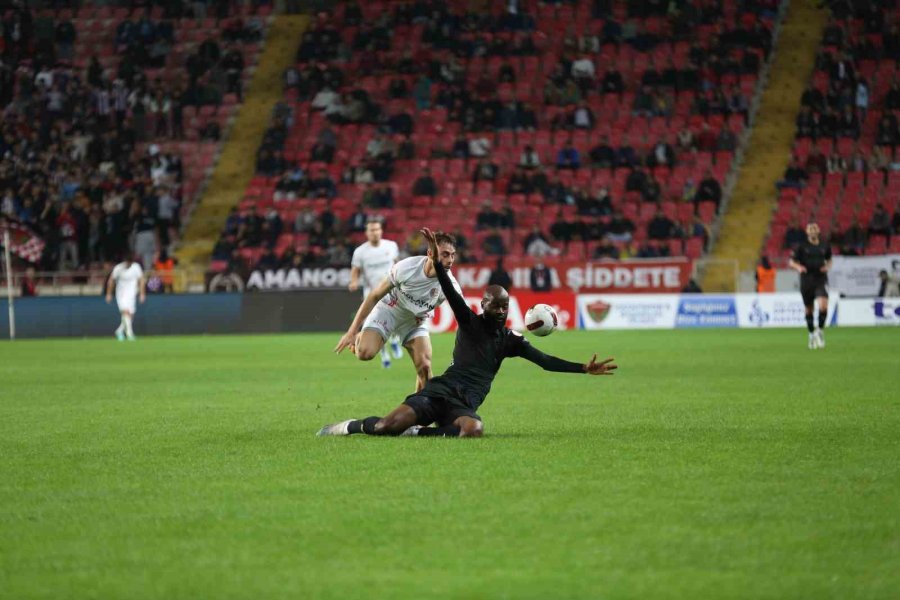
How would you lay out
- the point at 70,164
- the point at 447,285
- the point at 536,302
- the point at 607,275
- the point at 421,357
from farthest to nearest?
the point at 70,164 → the point at 607,275 → the point at 536,302 → the point at 421,357 → the point at 447,285

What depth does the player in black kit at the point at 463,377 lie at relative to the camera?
10.6 m

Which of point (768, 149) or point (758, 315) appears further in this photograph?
point (768, 149)

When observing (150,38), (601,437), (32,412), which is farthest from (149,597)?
(150,38)

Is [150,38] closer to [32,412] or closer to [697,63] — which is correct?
[697,63]

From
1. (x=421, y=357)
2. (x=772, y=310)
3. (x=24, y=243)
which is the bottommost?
(x=772, y=310)

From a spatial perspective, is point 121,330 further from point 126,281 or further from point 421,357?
point 421,357

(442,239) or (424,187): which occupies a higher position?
(442,239)

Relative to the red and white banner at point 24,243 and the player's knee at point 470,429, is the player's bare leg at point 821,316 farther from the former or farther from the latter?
the red and white banner at point 24,243

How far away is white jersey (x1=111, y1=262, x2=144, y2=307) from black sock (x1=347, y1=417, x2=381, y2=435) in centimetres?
2388

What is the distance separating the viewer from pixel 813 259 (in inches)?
1022

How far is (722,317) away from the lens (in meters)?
37.0

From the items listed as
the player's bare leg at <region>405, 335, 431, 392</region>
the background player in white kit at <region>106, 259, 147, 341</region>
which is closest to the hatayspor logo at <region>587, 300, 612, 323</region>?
the background player in white kit at <region>106, 259, 147, 341</region>

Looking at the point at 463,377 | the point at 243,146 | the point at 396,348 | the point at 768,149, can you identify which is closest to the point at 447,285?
the point at 463,377

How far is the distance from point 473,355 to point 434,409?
529 mm
